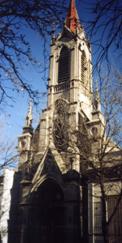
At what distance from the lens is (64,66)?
35688mm

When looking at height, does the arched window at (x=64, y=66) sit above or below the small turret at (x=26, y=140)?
above

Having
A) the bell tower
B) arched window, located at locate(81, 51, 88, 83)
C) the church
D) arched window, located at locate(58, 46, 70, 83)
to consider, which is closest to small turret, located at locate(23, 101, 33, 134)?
the church

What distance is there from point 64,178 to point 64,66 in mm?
14771

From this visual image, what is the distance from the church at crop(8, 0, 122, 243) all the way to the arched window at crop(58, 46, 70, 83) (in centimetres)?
40

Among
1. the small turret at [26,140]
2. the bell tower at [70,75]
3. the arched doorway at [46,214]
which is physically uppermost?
the bell tower at [70,75]

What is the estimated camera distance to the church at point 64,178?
2183 centimetres

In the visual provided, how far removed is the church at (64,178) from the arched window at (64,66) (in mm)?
403

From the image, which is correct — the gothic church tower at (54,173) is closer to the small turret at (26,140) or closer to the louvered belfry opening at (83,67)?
the small turret at (26,140)

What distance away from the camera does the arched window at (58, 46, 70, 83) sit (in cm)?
3497

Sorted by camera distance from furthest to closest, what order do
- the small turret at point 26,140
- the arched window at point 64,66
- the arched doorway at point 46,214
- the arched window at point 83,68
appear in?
1. the arched window at point 83,68
2. the arched window at point 64,66
3. the small turret at point 26,140
4. the arched doorway at point 46,214

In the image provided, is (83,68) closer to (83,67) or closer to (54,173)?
(83,67)

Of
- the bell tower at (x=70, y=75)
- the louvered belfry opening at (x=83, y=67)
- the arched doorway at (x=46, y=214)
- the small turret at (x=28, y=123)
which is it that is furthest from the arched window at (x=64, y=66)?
the arched doorway at (x=46, y=214)

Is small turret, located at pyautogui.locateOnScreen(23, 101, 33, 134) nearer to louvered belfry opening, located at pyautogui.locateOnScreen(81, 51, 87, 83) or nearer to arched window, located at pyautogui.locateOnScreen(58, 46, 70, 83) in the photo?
arched window, located at pyautogui.locateOnScreen(58, 46, 70, 83)

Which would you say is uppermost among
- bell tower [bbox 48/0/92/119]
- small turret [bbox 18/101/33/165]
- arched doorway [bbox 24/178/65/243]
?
bell tower [bbox 48/0/92/119]
